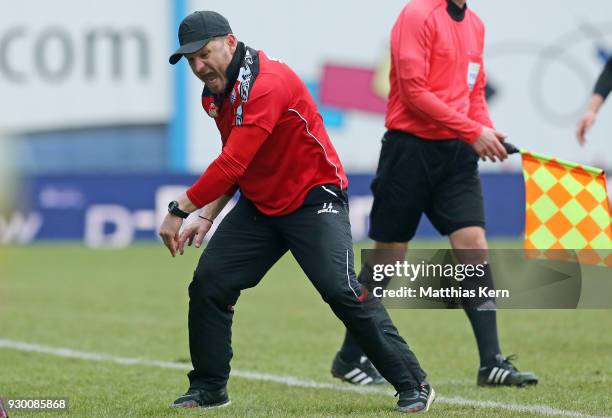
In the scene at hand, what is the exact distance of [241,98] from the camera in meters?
5.70

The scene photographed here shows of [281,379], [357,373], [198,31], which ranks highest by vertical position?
[198,31]

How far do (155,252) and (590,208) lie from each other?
13.8 metres

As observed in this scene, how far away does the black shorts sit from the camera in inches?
279

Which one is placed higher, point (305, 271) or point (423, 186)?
point (423, 186)

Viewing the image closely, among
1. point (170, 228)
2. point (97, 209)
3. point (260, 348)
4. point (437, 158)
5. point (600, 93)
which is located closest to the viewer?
point (170, 228)

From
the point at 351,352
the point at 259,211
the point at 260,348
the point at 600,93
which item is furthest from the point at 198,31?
the point at 260,348

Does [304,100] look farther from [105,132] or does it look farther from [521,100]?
[521,100]

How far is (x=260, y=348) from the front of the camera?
9125 mm

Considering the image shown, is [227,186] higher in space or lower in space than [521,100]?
higher

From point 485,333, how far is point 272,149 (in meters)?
1.94

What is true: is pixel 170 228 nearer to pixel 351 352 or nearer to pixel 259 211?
pixel 259 211

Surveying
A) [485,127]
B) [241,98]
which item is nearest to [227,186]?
[241,98]

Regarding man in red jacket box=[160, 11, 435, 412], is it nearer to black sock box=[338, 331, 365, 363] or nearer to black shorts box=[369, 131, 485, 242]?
black shorts box=[369, 131, 485, 242]

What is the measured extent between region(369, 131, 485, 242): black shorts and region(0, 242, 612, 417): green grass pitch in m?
0.95
